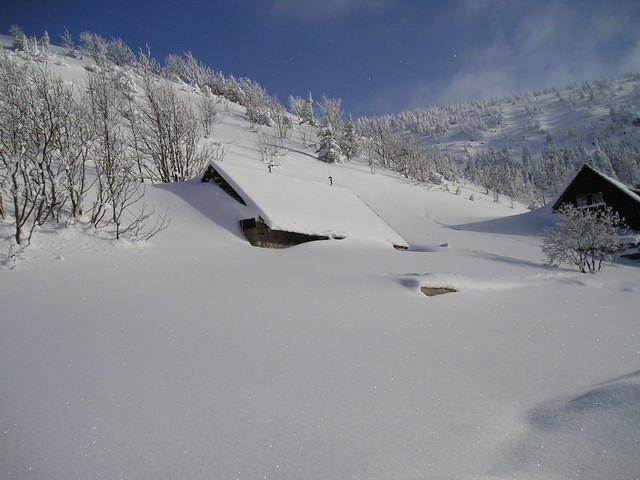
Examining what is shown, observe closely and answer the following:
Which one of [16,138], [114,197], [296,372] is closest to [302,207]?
[114,197]

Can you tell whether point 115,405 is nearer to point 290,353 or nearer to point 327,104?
point 290,353

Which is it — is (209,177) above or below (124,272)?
above

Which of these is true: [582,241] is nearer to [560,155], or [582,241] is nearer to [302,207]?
[302,207]

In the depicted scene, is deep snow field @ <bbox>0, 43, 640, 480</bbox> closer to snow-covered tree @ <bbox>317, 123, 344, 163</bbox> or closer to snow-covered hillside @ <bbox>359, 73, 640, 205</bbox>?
snow-covered tree @ <bbox>317, 123, 344, 163</bbox>

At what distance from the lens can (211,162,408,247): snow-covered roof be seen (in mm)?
13383

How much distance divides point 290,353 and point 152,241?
737cm

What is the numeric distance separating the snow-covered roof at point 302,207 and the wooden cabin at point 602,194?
19882 millimetres

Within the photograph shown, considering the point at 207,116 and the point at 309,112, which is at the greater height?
the point at 309,112

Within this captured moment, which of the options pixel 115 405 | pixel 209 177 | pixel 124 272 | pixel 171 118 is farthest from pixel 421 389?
pixel 171 118

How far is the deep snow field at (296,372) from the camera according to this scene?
8.02ft

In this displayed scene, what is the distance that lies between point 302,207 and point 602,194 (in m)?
27.2

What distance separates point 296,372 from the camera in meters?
3.78

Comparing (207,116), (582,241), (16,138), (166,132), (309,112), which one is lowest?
(582,241)

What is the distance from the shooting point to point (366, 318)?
5.59 meters
